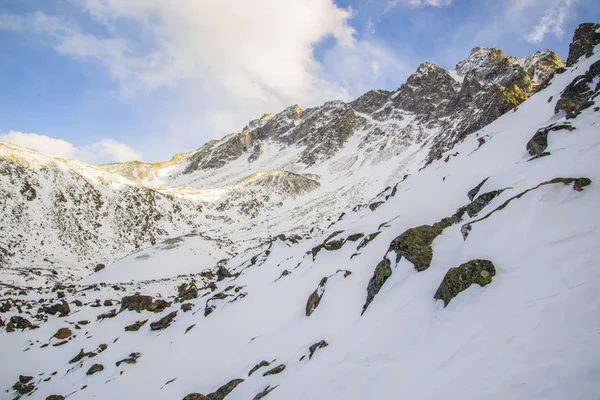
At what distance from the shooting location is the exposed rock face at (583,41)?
3516cm

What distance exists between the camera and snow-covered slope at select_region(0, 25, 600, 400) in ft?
16.5

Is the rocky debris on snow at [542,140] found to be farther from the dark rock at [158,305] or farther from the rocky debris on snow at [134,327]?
the dark rock at [158,305]

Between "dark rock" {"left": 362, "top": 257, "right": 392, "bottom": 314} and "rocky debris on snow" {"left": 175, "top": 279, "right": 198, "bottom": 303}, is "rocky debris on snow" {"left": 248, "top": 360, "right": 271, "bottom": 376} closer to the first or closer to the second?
"dark rock" {"left": 362, "top": 257, "right": 392, "bottom": 314}

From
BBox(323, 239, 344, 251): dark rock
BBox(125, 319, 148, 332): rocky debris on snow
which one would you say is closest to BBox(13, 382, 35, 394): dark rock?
BBox(125, 319, 148, 332): rocky debris on snow

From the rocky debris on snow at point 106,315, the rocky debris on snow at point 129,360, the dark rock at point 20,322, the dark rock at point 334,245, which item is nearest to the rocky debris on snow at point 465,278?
the dark rock at point 334,245

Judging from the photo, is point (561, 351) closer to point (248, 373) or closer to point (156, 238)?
point (248, 373)

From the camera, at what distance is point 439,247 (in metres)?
10.5

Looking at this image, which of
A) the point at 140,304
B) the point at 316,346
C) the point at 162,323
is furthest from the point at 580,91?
the point at 140,304

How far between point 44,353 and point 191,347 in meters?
10.8

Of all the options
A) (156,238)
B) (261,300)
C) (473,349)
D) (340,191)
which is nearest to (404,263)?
(473,349)

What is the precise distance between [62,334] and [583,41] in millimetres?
64855

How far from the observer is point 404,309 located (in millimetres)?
8320

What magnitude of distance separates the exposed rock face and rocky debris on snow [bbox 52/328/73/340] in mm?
59763

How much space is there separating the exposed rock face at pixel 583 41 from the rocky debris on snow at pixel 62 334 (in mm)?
59763
